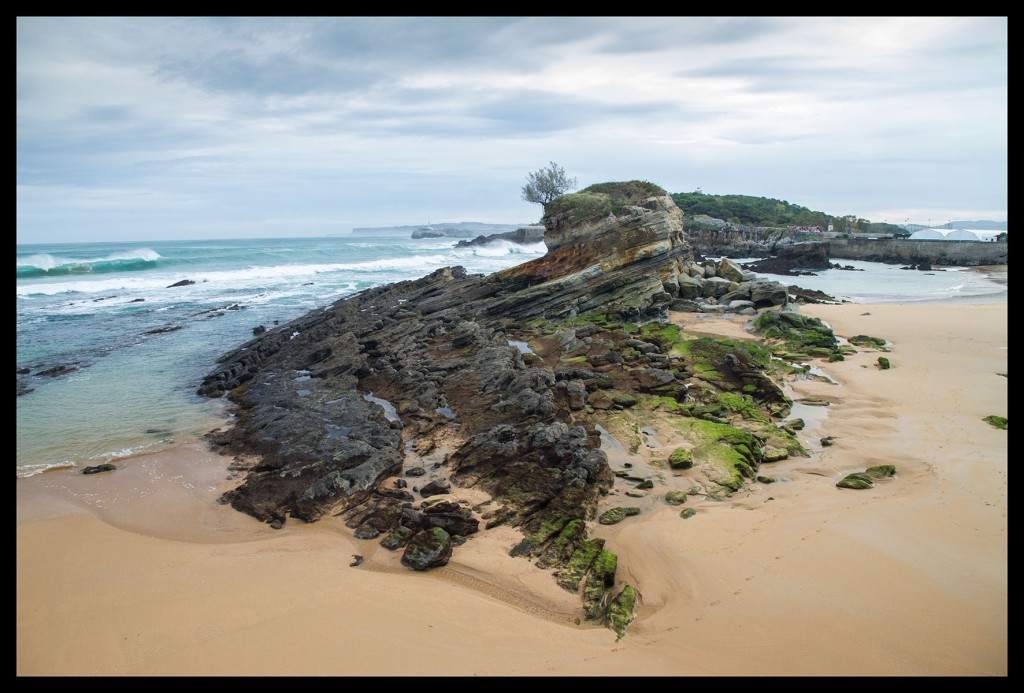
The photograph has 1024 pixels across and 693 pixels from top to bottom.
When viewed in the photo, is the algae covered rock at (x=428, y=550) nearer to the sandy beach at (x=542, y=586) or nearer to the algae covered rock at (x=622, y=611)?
the sandy beach at (x=542, y=586)

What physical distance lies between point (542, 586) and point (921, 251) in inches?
1883

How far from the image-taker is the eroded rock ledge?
25.2 feet

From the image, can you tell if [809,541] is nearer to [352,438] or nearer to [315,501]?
[315,501]

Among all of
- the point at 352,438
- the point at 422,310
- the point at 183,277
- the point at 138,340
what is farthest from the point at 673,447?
the point at 183,277

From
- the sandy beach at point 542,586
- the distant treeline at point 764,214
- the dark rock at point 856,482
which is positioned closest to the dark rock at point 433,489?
the sandy beach at point 542,586

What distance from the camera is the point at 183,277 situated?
44.2 metres

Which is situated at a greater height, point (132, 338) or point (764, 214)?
point (764, 214)

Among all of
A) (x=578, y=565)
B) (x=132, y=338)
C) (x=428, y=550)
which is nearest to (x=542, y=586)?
(x=578, y=565)

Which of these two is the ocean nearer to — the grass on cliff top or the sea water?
the sea water

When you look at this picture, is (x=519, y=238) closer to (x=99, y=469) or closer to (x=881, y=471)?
(x=99, y=469)

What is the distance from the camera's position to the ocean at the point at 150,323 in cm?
1170

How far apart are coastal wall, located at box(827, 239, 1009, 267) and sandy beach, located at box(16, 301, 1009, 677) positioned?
39.3 m

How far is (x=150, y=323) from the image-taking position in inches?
963

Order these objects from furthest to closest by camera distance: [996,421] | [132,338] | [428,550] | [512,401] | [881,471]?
[132,338], [512,401], [996,421], [881,471], [428,550]
